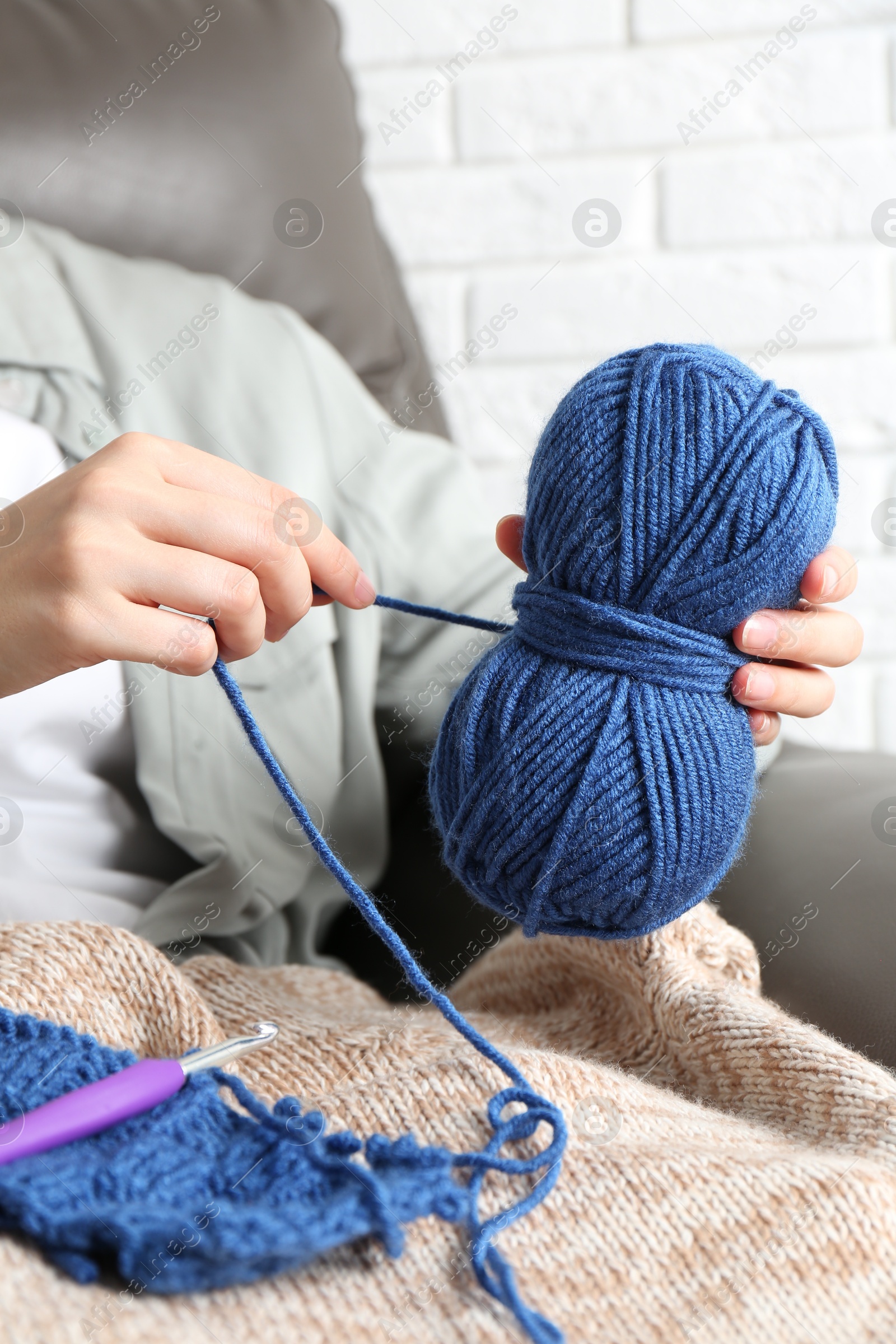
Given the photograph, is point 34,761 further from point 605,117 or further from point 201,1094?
point 605,117

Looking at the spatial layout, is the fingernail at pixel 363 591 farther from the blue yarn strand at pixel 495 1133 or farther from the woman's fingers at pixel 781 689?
the woman's fingers at pixel 781 689

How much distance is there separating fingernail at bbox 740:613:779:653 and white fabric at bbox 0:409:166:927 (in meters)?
0.40

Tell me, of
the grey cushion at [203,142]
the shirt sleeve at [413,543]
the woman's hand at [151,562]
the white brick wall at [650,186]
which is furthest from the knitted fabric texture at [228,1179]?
the white brick wall at [650,186]

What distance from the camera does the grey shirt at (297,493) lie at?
638 mm

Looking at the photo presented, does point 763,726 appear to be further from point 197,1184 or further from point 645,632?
point 197,1184

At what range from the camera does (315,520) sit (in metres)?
0.45

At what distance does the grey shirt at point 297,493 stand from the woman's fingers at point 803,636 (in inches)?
10.4

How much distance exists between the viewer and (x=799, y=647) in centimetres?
47

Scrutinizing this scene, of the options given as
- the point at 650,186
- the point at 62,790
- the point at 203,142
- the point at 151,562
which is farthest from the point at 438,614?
the point at 650,186

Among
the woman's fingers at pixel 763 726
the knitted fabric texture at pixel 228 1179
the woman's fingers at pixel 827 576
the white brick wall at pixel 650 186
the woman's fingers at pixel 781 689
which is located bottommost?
the knitted fabric texture at pixel 228 1179

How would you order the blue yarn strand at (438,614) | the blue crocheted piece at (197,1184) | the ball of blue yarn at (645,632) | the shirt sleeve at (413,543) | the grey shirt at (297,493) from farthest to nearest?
1. the shirt sleeve at (413,543)
2. the grey shirt at (297,493)
3. the blue yarn strand at (438,614)
4. the ball of blue yarn at (645,632)
5. the blue crocheted piece at (197,1184)

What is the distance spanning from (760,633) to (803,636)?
A: 1.8 inches

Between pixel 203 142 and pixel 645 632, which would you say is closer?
pixel 645 632

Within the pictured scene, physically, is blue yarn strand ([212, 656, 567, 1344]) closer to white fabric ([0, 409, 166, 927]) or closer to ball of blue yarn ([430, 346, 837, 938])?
ball of blue yarn ([430, 346, 837, 938])
